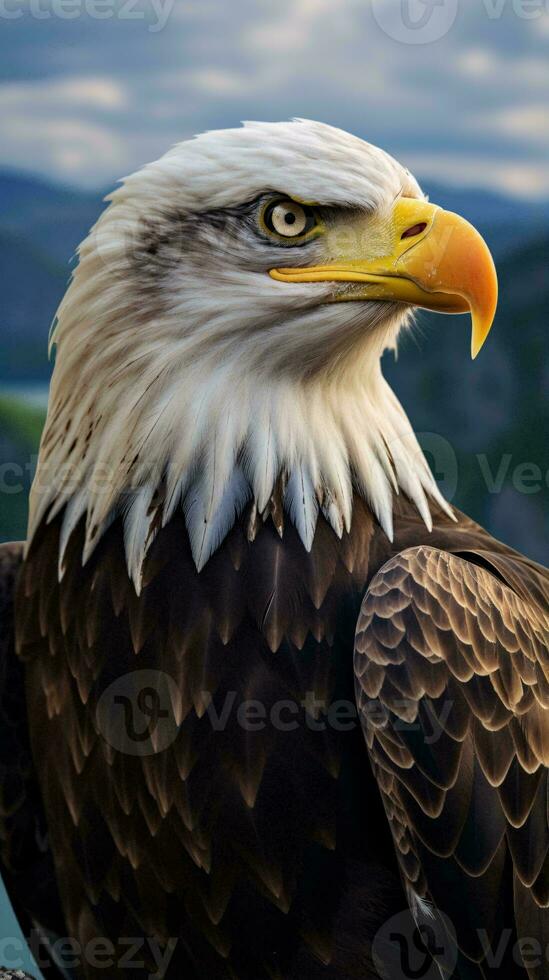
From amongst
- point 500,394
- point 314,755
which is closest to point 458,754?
point 314,755

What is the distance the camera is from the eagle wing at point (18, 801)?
2266 mm

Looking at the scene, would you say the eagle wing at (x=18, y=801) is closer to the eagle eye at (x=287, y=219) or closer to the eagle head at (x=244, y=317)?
the eagle head at (x=244, y=317)

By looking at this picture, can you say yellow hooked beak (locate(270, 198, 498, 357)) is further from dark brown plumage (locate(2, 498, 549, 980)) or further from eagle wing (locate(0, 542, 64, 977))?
eagle wing (locate(0, 542, 64, 977))

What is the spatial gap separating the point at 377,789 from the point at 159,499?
2.31 ft

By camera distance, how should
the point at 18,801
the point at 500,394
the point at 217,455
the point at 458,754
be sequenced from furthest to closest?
the point at 500,394 < the point at 18,801 < the point at 217,455 < the point at 458,754

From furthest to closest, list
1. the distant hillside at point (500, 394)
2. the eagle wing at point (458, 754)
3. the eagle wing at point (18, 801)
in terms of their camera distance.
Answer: the distant hillside at point (500, 394) < the eagle wing at point (18, 801) < the eagle wing at point (458, 754)

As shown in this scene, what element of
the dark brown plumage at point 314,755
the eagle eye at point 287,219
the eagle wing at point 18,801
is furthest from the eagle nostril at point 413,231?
the eagle wing at point 18,801

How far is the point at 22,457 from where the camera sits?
376 cm

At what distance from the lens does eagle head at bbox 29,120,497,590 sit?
188cm

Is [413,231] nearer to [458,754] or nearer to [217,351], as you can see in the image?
[217,351]

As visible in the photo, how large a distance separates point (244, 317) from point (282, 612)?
57 centimetres

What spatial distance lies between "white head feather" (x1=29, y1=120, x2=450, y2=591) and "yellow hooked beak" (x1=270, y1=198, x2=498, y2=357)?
3cm

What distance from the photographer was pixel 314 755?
6.28ft

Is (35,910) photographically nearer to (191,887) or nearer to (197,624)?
(191,887)
